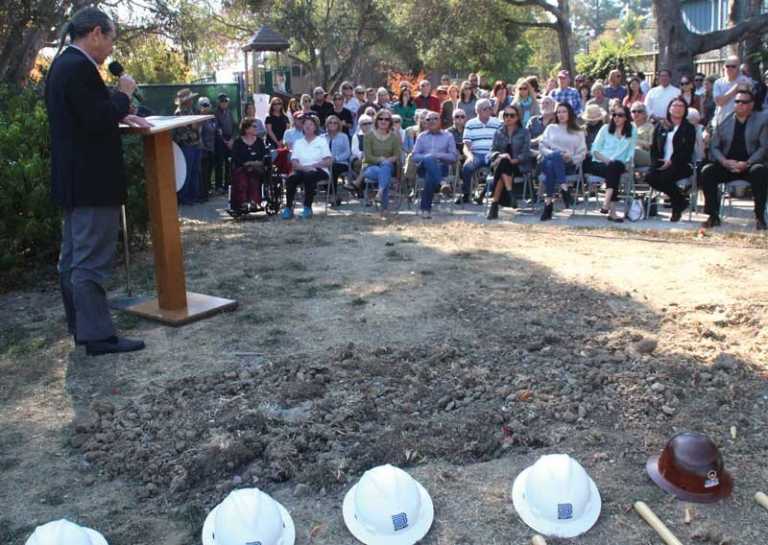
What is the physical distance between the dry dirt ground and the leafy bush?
41cm

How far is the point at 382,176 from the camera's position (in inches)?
452

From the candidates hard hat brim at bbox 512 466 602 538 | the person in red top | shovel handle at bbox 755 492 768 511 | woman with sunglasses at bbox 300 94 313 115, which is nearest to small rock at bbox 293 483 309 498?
hard hat brim at bbox 512 466 602 538

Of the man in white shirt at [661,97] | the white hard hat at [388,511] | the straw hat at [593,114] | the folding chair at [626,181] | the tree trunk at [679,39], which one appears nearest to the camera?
the white hard hat at [388,511]

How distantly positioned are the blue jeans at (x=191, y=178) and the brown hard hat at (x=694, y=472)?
9.99 m

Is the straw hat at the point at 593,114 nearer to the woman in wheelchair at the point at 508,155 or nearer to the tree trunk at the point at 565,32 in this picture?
the woman in wheelchair at the point at 508,155

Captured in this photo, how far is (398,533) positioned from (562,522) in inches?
26.4

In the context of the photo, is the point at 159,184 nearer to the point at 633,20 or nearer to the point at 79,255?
the point at 79,255

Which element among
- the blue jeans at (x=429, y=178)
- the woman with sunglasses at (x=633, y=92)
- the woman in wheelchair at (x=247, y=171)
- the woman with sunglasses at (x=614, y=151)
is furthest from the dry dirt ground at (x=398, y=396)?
the woman with sunglasses at (x=633, y=92)

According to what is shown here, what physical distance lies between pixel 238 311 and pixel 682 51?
1552 centimetres

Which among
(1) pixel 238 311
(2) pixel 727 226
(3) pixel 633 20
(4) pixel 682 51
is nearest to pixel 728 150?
(2) pixel 727 226

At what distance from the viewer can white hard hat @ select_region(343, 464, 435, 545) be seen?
3361 mm

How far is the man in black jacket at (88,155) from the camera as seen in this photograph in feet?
16.2

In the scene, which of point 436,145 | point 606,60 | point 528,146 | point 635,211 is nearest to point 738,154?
point 635,211

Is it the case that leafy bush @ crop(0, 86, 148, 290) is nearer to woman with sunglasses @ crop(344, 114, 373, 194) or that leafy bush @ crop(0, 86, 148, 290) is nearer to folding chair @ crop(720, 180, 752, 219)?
woman with sunglasses @ crop(344, 114, 373, 194)
